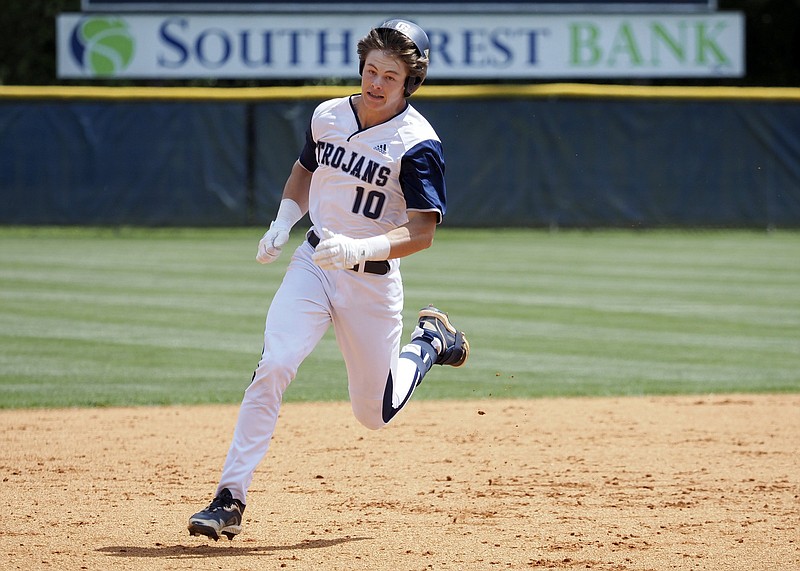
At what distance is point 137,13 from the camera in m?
22.4

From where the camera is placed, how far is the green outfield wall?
68.0ft

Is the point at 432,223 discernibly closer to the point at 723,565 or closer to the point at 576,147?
the point at 723,565

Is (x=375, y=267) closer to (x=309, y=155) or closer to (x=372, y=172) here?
(x=372, y=172)

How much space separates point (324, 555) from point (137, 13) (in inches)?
767

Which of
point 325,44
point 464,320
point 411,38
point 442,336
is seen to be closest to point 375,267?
point 411,38

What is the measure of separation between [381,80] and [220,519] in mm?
1728

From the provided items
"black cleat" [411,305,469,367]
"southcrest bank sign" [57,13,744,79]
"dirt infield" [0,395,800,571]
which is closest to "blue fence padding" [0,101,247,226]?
"southcrest bank sign" [57,13,744,79]

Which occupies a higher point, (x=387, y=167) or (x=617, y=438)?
(x=387, y=167)

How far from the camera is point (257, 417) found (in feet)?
14.7

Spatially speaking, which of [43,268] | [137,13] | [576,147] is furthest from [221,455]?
[137,13]

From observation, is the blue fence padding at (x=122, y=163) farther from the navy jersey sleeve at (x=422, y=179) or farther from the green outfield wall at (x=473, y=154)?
the navy jersey sleeve at (x=422, y=179)

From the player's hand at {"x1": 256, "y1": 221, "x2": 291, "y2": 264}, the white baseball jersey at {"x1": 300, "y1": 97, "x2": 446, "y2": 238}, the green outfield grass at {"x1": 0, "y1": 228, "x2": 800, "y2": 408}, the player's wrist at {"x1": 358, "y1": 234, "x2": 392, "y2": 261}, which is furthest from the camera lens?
the green outfield grass at {"x1": 0, "y1": 228, "x2": 800, "y2": 408}

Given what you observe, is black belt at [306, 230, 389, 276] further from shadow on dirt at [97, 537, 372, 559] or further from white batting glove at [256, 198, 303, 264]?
shadow on dirt at [97, 537, 372, 559]

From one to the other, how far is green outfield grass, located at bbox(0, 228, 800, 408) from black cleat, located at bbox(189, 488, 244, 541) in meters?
3.74
